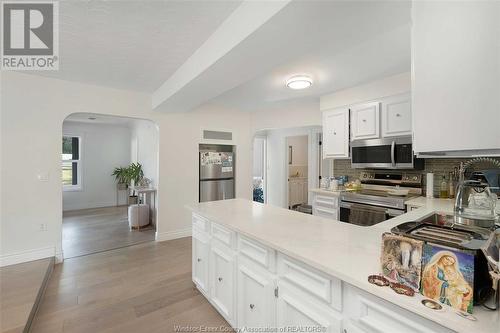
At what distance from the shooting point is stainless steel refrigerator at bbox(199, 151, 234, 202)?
4.56 m

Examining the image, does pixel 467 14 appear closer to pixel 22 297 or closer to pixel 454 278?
pixel 454 278

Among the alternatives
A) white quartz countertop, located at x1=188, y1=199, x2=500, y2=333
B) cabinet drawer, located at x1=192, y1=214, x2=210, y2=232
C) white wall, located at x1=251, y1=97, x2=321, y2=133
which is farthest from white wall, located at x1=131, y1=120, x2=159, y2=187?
white quartz countertop, located at x1=188, y1=199, x2=500, y2=333

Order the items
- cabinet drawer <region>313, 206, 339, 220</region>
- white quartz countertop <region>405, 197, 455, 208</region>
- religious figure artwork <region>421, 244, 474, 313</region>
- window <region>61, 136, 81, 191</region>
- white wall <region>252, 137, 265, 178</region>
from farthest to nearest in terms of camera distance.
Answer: white wall <region>252, 137, 265, 178</region>, window <region>61, 136, 81, 191</region>, cabinet drawer <region>313, 206, 339, 220</region>, white quartz countertop <region>405, 197, 455, 208</region>, religious figure artwork <region>421, 244, 474, 313</region>

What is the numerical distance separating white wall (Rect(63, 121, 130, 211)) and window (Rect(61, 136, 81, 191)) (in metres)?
0.11

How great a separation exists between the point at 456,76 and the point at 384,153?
246 cm

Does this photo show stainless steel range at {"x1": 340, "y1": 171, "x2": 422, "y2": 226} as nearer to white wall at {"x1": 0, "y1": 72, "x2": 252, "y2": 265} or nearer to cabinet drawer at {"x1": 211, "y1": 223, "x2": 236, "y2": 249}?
cabinet drawer at {"x1": 211, "y1": 223, "x2": 236, "y2": 249}

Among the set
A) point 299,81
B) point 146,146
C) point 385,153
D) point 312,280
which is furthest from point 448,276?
point 146,146

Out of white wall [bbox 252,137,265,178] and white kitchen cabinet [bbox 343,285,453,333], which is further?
white wall [bbox 252,137,265,178]

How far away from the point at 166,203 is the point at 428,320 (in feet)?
12.9

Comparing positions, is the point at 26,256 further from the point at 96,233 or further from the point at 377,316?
the point at 377,316

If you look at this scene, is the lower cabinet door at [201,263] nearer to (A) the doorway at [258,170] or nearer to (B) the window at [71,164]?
(A) the doorway at [258,170]

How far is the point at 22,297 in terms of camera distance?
7.34 feet

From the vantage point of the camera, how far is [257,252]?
1.56 meters

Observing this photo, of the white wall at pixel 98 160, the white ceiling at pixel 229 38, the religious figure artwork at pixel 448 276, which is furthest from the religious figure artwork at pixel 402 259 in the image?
the white wall at pixel 98 160
